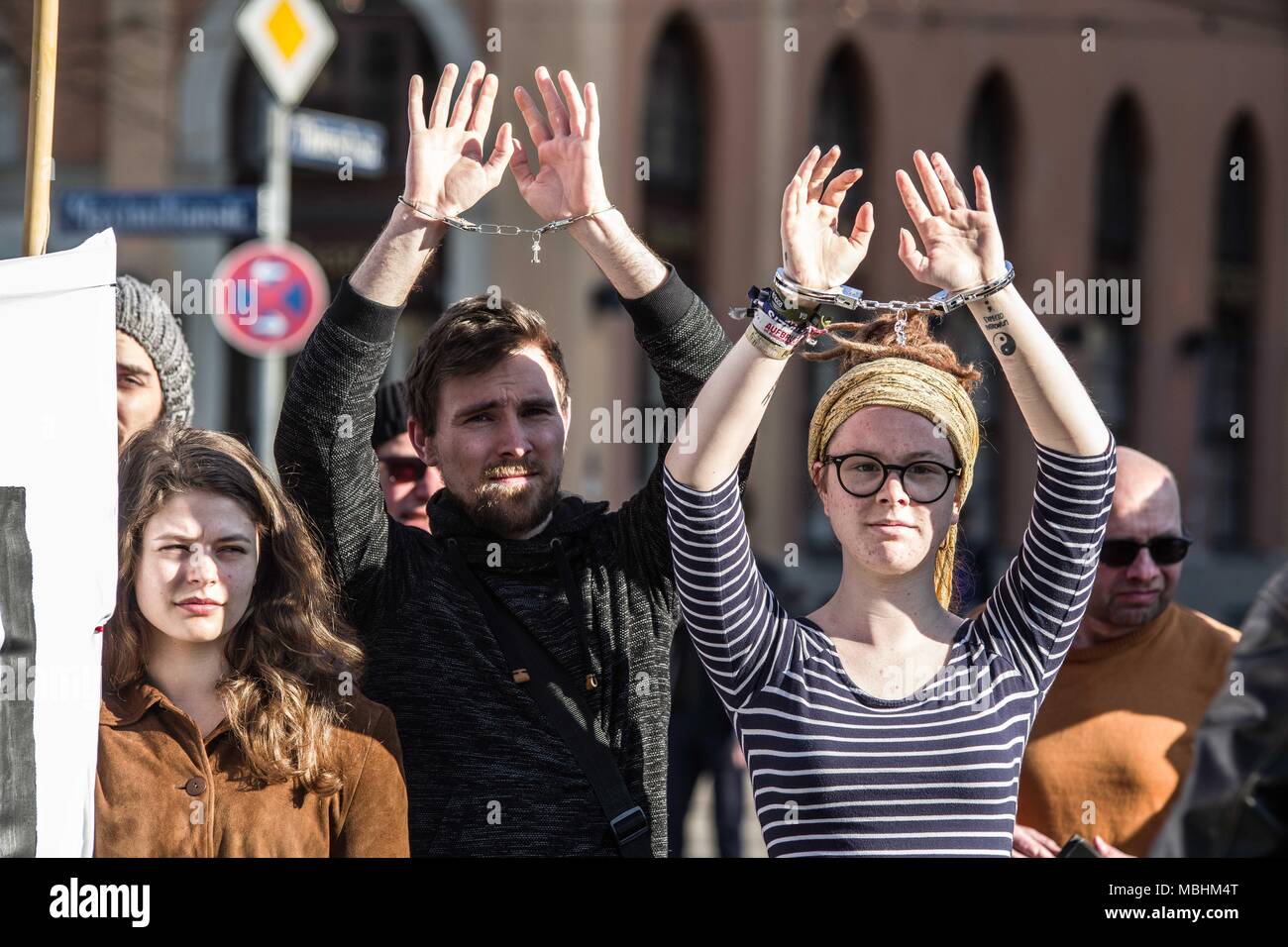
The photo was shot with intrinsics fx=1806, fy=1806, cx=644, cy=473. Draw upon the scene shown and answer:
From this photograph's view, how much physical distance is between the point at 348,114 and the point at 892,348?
12.7 m

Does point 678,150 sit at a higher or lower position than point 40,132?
higher

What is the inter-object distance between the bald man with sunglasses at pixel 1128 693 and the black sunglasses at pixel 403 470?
1.57 metres

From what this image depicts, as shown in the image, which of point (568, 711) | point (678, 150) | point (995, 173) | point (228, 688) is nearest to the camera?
point (228, 688)

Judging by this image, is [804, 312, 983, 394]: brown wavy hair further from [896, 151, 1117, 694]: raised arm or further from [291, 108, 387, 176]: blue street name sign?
[291, 108, 387, 176]: blue street name sign

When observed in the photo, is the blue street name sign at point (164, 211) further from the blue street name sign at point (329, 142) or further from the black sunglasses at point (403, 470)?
the black sunglasses at point (403, 470)

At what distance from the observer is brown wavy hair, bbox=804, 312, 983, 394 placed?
298 centimetres

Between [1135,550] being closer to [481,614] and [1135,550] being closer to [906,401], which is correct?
[906,401]

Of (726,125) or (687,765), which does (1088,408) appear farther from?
(726,125)

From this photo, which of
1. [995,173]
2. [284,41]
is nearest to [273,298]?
[284,41]

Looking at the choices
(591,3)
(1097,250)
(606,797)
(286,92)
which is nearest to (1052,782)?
(606,797)

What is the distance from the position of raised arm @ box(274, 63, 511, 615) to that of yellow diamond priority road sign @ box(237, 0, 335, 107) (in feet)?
18.7

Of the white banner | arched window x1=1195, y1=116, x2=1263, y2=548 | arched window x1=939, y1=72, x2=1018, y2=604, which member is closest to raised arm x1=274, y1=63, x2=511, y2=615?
the white banner

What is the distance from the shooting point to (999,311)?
2672 millimetres
